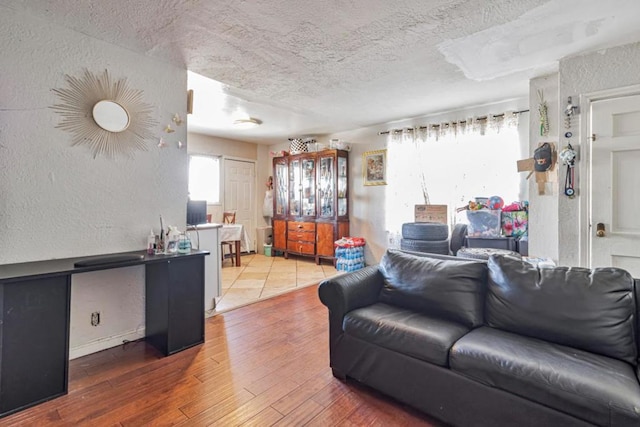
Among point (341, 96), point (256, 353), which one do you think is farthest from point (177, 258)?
point (341, 96)

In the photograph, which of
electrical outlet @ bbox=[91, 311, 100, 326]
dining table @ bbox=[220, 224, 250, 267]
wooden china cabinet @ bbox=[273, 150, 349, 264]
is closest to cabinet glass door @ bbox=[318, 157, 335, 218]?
wooden china cabinet @ bbox=[273, 150, 349, 264]

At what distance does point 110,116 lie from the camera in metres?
2.35

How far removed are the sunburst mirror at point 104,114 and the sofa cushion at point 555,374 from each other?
271 centimetres

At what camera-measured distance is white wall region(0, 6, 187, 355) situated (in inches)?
78.4

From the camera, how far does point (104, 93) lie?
2346 mm

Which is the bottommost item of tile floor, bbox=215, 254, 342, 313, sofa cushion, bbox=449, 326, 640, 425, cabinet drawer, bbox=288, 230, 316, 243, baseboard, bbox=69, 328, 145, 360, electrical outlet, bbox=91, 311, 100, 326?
baseboard, bbox=69, 328, 145, 360

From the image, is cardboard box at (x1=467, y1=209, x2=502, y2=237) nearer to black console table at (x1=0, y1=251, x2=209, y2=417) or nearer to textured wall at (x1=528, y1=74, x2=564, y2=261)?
textured wall at (x1=528, y1=74, x2=564, y2=261)

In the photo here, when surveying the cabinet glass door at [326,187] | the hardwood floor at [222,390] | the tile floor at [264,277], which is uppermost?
the cabinet glass door at [326,187]

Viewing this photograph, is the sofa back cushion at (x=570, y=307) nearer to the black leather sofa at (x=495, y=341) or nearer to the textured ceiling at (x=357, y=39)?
the black leather sofa at (x=495, y=341)

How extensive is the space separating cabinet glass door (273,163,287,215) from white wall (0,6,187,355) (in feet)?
10.9

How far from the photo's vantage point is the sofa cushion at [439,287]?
178 cm

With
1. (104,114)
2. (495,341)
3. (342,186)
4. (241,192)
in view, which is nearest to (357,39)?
(104,114)

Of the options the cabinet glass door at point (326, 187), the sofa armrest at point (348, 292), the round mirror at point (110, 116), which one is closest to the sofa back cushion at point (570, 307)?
the sofa armrest at point (348, 292)

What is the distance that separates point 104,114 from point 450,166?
4044 millimetres
